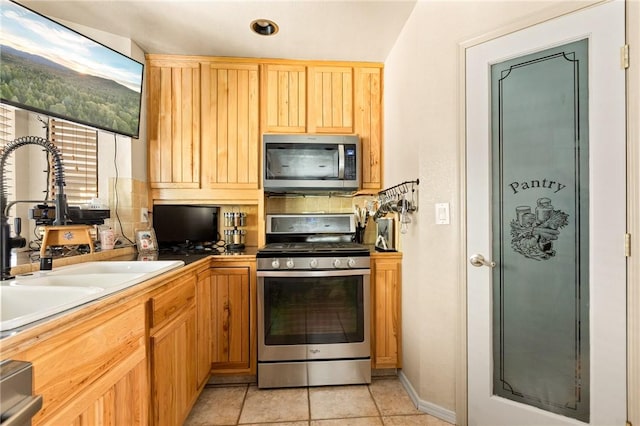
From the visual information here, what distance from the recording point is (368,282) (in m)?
2.06

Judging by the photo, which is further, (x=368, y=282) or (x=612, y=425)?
(x=368, y=282)

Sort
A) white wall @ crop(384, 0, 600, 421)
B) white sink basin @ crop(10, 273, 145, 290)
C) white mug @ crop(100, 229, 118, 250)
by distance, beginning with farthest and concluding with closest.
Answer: white mug @ crop(100, 229, 118, 250)
white wall @ crop(384, 0, 600, 421)
white sink basin @ crop(10, 273, 145, 290)

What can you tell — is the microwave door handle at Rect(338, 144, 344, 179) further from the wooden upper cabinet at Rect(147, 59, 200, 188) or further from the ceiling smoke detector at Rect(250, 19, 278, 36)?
the wooden upper cabinet at Rect(147, 59, 200, 188)

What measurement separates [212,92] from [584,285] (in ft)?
8.96

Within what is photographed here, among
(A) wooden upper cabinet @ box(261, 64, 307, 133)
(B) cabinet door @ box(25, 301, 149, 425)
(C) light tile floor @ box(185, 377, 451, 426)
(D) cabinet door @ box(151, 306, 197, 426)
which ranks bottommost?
(C) light tile floor @ box(185, 377, 451, 426)

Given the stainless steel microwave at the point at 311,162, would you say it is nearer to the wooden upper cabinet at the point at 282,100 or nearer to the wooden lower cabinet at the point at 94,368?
the wooden upper cabinet at the point at 282,100

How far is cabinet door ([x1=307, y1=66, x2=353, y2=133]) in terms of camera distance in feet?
8.02

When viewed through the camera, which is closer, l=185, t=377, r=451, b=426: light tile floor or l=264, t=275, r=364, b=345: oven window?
l=185, t=377, r=451, b=426: light tile floor

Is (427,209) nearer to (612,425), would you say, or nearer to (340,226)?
(340,226)

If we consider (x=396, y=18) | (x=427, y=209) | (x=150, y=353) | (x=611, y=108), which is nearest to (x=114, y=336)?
(x=150, y=353)

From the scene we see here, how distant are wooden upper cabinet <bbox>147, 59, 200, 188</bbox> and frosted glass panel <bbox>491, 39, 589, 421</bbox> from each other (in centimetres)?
216

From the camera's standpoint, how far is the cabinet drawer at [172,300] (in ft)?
4.27

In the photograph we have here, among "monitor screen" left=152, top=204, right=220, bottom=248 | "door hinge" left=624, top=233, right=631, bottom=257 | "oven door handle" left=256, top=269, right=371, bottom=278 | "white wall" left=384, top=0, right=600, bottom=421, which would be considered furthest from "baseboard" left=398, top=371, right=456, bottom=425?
"monitor screen" left=152, top=204, right=220, bottom=248

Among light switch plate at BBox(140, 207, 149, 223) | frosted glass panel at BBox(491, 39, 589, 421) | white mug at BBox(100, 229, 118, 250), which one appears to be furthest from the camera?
light switch plate at BBox(140, 207, 149, 223)
